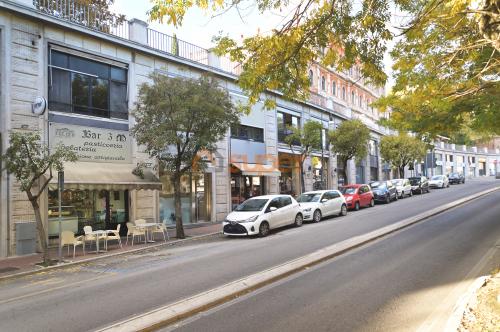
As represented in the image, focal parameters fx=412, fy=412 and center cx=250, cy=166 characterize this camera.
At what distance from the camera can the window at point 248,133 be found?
2457cm

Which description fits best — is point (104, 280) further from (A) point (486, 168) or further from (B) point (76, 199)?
(A) point (486, 168)

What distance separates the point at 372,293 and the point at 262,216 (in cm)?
886

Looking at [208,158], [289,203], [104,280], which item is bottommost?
[104,280]

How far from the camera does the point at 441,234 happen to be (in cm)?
1331

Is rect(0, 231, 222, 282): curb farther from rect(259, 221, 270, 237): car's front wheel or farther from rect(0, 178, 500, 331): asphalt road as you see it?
rect(259, 221, 270, 237): car's front wheel

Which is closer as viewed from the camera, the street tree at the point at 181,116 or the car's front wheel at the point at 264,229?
the street tree at the point at 181,116

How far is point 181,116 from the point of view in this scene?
49.7ft

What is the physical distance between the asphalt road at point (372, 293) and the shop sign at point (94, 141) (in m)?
11.1

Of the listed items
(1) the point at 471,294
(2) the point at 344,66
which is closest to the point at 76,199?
(2) the point at 344,66

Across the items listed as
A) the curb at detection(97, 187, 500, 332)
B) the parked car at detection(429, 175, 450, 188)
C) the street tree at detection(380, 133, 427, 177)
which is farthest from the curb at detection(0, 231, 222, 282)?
the parked car at detection(429, 175, 450, 188)

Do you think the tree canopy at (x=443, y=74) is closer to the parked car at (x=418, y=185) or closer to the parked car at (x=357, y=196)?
the parked car at (x=357, y=196)

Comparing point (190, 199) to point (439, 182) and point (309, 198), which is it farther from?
point (439, 182)

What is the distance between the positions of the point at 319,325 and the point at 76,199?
13.3 meters

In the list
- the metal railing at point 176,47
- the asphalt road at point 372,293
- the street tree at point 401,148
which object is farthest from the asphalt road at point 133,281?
the street tree at point 401,148
